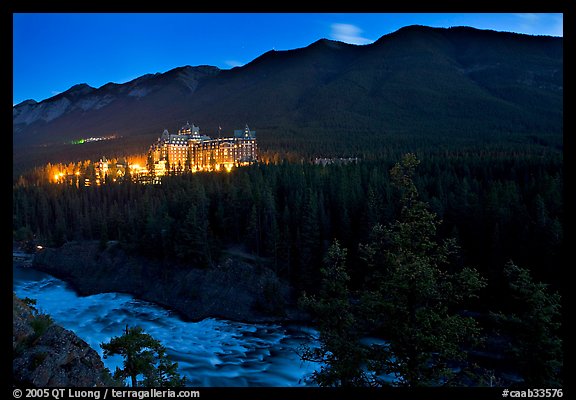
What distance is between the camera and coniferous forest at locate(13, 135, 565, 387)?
8.73 m

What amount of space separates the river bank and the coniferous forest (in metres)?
1.75

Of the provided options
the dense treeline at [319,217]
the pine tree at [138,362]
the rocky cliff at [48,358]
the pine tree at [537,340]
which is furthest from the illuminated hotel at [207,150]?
the pine tree at [537,340]

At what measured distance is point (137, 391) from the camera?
5.44 metres

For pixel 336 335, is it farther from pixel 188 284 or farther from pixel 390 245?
pixel 188 284

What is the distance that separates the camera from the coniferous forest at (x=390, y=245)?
873cm

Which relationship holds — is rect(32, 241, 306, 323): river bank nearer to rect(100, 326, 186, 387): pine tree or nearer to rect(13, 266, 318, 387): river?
rect(13, 266, 318, 387): river

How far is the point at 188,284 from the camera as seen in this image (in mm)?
44062

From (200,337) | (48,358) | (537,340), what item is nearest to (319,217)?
(200,337)

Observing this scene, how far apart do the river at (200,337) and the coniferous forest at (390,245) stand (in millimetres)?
3557

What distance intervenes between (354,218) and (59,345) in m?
40.8

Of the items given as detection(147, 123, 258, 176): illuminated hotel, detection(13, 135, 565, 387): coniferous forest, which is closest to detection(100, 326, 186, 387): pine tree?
detection(13, 135, 565, 387): coniferous forest

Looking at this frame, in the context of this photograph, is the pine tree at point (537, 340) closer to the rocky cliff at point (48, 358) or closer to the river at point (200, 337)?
the rocky cliff at point (48, 358)

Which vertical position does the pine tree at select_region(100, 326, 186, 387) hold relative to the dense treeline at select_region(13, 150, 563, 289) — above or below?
below
